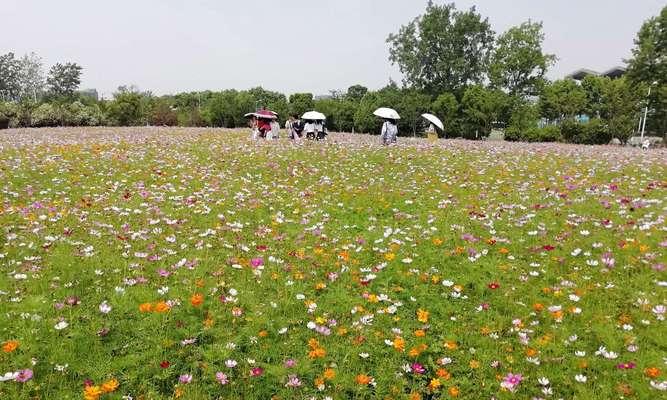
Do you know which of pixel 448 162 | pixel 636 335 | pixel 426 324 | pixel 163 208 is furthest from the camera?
pixel 448 162

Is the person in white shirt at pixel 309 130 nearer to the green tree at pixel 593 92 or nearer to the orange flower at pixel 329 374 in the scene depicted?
the orange flower at pixel 329 374

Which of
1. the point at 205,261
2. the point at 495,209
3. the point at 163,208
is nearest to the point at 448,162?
the point at 495,209

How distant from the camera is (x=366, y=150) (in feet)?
75.8

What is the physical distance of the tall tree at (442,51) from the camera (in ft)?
231

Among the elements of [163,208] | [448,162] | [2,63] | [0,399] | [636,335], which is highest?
[2,63]

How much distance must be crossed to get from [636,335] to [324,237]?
5.66 meters

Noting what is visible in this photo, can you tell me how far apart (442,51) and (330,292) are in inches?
2755

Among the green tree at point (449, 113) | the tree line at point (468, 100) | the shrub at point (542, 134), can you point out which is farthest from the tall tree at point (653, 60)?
the green tree at point (449, 113)

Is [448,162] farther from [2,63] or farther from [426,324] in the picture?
[2,63]

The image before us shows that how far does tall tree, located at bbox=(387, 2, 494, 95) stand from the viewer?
7044cm

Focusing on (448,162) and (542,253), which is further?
(448,162)

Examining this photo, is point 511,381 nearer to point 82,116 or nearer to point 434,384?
point 434,384

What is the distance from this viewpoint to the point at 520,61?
5466 centimetres

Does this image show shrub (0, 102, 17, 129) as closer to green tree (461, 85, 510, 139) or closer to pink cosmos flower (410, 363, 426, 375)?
green tree (461, 85, 510, 139)
